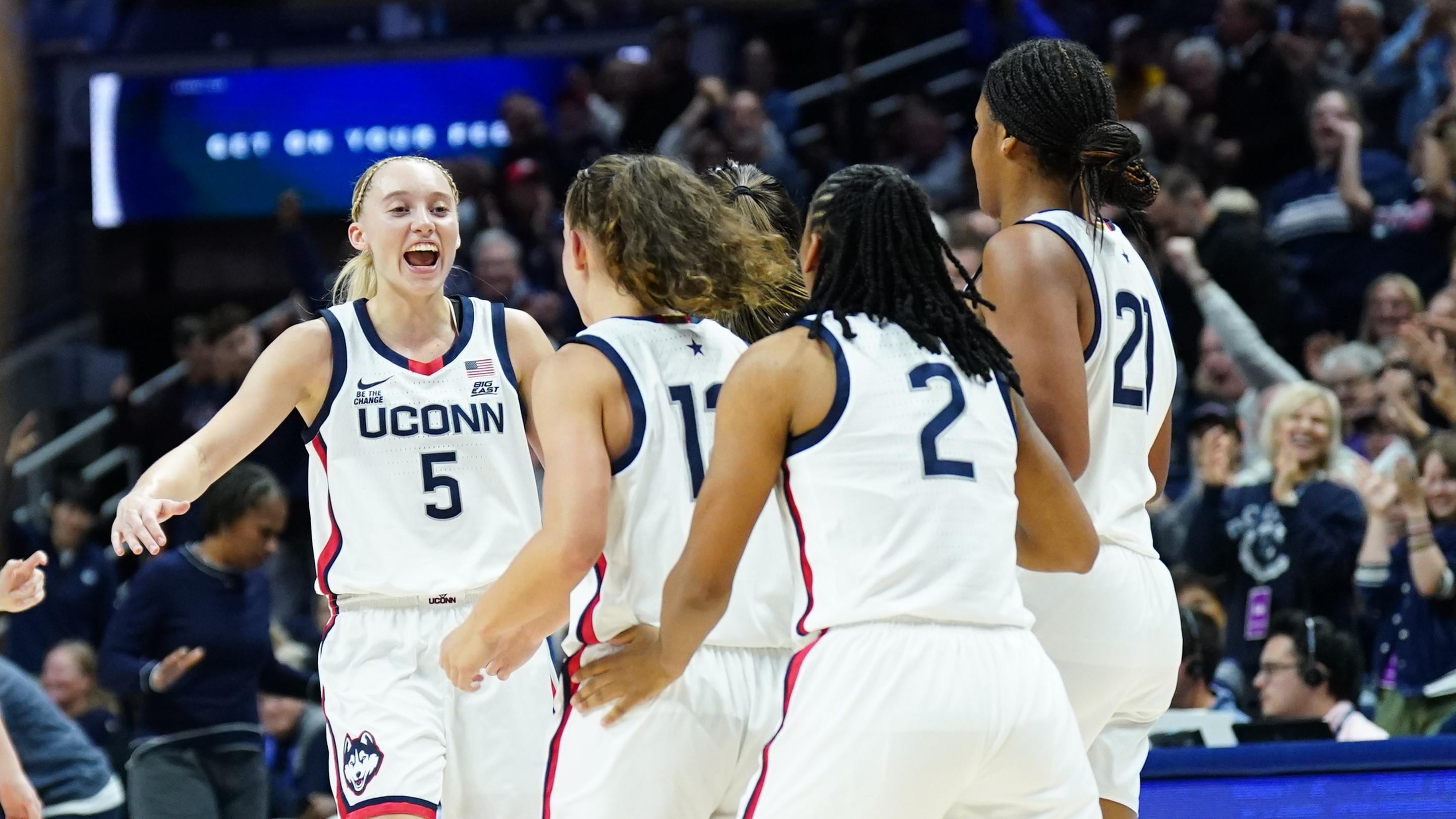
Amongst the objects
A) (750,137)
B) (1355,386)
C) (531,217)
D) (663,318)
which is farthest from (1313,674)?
(531,217)

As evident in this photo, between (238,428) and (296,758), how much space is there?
411 cm

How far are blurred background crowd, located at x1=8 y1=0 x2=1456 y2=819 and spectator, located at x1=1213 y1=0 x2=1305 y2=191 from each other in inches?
0.7

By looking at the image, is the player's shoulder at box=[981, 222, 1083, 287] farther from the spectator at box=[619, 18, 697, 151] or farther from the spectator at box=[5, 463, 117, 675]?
the spectator at box=[619, 18, 697, 151]

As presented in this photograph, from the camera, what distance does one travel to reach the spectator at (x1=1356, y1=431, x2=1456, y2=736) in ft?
21.8

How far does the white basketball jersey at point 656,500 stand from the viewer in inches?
130

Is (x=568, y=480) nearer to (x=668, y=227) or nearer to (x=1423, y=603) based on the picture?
(x=668, y=227)

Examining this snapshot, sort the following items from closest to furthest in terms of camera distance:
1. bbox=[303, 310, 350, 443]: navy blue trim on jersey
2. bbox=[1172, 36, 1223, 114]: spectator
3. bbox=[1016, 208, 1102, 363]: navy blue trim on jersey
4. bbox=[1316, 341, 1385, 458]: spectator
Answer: bbox=[1016, 208, 1102, 363]: navy blue trim on jersey, bbox=[303, 310, 350, 443]: navy blue trim on jersey, bbox=[1316, 341, 1385, 458]: spectator, bbox=[1172, 36, 1223, 114]: spectator

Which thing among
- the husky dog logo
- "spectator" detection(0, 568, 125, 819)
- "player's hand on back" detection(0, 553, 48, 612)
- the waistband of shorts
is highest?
"player's hand on back" detection(0, 553, 48, 612)

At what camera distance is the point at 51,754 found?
A: 653 centimetres

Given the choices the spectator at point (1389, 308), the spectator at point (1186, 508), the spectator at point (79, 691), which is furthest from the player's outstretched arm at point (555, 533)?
the spectator at point (1389, 308)

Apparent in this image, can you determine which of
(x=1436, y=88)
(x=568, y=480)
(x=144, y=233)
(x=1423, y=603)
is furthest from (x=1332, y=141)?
(x=144, y=233)

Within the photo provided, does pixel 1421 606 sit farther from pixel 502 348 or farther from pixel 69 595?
pixel 69 595

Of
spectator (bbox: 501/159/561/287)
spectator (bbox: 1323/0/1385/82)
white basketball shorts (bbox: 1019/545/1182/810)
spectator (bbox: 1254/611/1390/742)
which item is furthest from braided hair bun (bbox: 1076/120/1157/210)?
spectator (bbox: 501/159/561/287)

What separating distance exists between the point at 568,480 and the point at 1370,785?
3.38 meters
